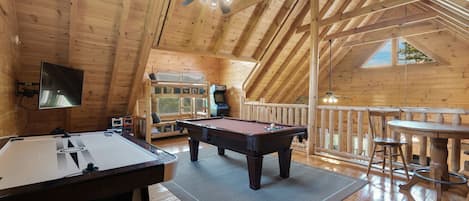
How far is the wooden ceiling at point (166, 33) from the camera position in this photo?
3.47 m

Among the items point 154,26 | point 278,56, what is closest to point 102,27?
point 154,26

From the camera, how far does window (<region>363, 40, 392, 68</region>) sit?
6922 mm

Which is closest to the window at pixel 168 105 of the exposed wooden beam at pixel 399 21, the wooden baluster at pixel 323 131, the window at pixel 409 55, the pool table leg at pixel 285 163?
the wooden baluster at pixel 323 131

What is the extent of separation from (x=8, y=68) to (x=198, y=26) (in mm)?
2928

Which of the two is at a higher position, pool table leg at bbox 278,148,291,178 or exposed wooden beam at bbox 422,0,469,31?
exposed wooden beam at bbox 422,0,469,31

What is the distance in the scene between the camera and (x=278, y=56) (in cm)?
623

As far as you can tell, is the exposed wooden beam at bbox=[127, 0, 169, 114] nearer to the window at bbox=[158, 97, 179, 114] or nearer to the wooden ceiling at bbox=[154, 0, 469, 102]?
the wooden ceiling at bbox=[154, 0, 469, 102]

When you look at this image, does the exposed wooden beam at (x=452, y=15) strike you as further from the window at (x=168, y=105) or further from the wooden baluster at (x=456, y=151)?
the window at (x=168, y=105)

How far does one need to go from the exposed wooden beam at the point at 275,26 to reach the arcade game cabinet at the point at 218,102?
5.16 feet

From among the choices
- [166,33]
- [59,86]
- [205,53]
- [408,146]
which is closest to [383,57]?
[408,146]

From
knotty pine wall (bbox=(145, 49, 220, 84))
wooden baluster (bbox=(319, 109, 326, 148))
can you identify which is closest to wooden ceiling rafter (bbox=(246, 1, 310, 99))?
knotty pine wall (bbox=(145, 49, 220, 84))

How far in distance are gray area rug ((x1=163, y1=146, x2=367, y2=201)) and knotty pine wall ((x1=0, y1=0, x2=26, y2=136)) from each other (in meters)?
2.17

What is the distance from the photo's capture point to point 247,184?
3068 mm

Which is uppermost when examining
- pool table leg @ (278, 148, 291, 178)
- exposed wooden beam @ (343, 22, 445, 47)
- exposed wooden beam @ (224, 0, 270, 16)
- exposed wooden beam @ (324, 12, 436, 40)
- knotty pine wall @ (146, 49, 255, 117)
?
exposed wooden beam @ (343, 22, 445, 47)
